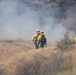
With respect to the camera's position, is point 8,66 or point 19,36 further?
point 19,36

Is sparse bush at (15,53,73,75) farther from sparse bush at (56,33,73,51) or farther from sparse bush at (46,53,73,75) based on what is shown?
sparse bush at (56,33,73,51)

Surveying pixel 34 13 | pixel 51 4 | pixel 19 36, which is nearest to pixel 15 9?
pixel 34 13

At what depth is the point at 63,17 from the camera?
2764 centimetres

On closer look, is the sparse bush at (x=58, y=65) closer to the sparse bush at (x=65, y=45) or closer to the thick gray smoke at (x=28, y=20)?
the sparse bush at (x=65, y=45)

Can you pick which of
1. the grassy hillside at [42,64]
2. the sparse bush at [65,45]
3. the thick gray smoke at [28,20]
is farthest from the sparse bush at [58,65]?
the thick gray smoke at [28,20]

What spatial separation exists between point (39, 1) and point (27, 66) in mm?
18361

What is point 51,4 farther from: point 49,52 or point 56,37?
point 49,52

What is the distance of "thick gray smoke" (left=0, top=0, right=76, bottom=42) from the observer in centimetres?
2283

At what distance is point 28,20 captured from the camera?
84.3 feet

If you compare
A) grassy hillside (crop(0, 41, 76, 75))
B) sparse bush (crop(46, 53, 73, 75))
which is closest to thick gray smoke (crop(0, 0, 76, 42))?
grassy hillside (crop(0, 41, 76, 75))

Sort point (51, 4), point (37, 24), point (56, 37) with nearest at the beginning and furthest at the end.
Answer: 1. point (56, 37)
2. point (37, 24)
3. point (51, 4)

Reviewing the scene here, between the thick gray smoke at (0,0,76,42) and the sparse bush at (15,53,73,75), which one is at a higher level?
the thick gray smoke at (0,0,76,42)

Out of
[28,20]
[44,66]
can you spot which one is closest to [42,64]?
[44,66]

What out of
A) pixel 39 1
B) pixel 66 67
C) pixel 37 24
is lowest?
pixel 66 67
